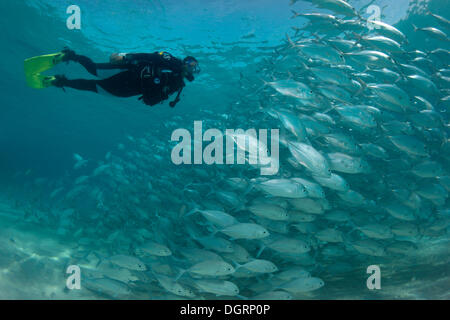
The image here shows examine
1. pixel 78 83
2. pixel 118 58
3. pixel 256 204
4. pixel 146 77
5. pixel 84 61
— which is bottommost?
pixel 256 204

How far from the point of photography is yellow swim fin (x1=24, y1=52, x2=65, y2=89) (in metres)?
5.45

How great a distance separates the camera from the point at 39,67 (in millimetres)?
5504

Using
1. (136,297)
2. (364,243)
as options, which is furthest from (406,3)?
(136,297)

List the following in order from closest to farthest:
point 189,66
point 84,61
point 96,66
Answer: point 189,66 → point 96,66 → point 84,61

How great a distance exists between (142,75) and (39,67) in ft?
8.88

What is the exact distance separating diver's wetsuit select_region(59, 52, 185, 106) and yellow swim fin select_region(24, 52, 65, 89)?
3.74 ft

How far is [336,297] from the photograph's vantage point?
5.80 metres

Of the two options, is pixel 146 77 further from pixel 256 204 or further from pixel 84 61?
pixel 256 204

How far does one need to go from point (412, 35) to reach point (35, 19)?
23572mm

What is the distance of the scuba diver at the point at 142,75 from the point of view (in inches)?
184

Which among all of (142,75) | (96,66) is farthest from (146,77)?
(96,66)

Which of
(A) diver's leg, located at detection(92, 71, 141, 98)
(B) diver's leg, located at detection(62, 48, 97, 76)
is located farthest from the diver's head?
(B) diver's leg, located at detection(62, 48, 97, 76)

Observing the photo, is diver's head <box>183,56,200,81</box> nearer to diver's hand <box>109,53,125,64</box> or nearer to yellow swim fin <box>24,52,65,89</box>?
diver's hand <box>109,53,125,64</box>

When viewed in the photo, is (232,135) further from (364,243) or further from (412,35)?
(412,35)
